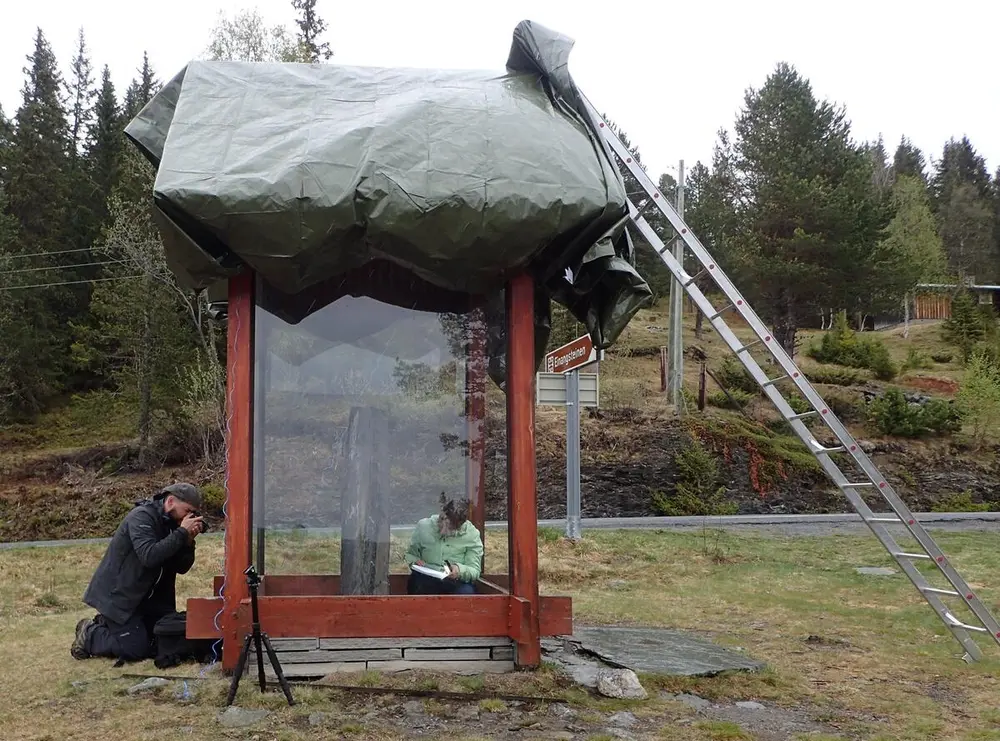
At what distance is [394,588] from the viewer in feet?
19.5

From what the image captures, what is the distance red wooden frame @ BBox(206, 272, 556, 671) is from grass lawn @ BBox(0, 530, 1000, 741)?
0.23 m

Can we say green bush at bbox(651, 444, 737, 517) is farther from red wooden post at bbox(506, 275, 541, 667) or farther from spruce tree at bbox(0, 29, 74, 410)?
spruce tree at bbox(0, 29, 74, 410)

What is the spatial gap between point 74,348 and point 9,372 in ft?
7.55

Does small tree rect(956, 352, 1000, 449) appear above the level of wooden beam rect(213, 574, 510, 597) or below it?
above

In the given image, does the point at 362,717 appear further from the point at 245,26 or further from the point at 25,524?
the point at 245,26

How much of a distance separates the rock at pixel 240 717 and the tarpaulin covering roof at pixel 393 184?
2.40m

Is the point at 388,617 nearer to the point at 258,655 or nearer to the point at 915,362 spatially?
the point at 258,655

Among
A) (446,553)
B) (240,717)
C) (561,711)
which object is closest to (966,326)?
(446,553)

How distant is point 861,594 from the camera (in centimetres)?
986

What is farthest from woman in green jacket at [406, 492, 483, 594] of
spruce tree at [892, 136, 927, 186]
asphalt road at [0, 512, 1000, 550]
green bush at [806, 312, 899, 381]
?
spruce tree at [892, 136, 927, 186]

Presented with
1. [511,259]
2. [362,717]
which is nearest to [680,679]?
[362,717]

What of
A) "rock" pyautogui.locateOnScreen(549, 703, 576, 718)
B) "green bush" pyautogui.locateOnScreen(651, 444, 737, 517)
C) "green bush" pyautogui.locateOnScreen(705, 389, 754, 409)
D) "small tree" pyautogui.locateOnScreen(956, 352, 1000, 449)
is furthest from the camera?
"green bush" pyautogui.locateOnScreen(705, 389, 754, 409)

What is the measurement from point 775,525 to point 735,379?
18036 millimetres

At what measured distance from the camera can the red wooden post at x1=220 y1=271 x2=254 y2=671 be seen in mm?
5461
